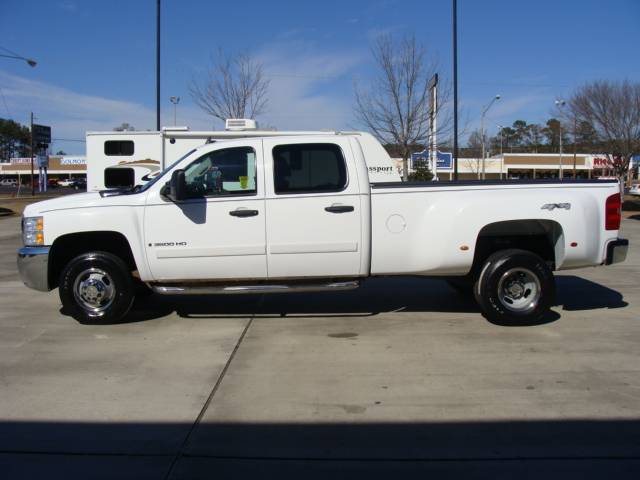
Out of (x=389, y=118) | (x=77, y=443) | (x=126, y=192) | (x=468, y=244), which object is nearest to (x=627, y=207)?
(x=389, y=118)

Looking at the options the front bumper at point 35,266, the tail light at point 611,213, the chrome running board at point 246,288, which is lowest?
the chrome running board at point 246,288

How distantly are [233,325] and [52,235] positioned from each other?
223cm

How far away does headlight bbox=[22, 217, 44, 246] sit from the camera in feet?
20.5

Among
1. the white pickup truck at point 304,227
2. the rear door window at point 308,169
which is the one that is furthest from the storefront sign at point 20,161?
the rear door window at point 308,169

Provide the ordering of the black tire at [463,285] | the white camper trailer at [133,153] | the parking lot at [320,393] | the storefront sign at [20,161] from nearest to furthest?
the parking lot at [320,393], the black tire at [463,285], the white camper trailer at [133,153], the storefront sign at [20,161]

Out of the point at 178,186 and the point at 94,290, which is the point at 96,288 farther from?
the point at 178,186

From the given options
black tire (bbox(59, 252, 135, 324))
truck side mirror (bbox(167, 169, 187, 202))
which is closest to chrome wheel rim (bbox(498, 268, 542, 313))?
truck side mirror (bbox(167, 169, 187, 202))

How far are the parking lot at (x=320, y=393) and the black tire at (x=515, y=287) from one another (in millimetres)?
195

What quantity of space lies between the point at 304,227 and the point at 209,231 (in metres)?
1.04

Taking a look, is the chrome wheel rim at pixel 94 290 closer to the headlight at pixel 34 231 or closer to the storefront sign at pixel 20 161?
the headlight at pixel 34 231

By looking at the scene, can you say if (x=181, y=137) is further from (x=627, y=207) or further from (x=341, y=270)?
(x=627, y=207)

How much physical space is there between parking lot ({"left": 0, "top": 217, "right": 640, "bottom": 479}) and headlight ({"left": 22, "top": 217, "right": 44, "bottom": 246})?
3.38ft

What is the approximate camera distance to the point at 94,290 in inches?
254

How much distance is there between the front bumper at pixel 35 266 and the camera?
6246mm
